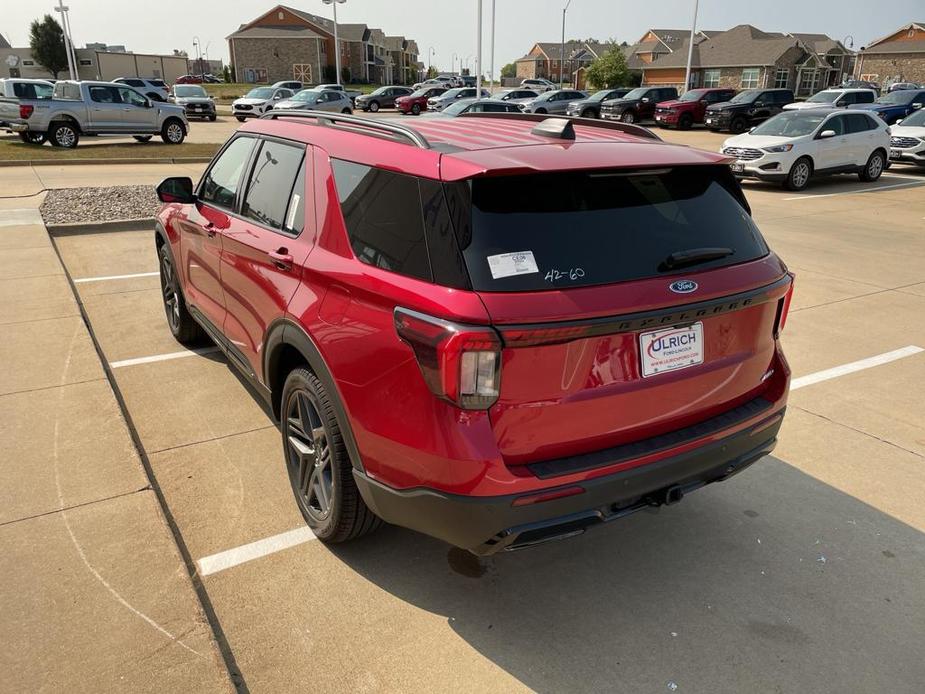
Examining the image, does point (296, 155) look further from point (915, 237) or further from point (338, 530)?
point (915, 237)

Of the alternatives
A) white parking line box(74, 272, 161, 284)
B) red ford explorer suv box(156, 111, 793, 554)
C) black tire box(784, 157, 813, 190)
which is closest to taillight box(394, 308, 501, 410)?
red ford explorer suv box(156, 111, 793, 554)

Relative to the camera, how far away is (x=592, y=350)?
7.72 feet

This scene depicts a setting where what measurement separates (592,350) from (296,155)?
182cm

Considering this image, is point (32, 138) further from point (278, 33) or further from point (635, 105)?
point (278, 33)

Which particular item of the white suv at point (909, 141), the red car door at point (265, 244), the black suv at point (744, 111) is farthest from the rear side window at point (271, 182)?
the black suv at point (744, 111)

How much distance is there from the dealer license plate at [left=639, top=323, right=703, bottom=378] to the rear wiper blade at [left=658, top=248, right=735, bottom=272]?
0.23 m

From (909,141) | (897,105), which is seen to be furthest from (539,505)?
(897,105)

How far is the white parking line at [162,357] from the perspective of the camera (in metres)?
5.32

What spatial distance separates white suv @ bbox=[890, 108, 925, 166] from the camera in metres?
18.6

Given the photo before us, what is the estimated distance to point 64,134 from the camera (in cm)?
1966

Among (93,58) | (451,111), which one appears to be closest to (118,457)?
(451,111)

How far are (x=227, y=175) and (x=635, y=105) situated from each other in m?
31.8

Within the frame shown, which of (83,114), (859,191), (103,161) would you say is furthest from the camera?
(83,114)

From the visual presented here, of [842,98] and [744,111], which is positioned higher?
[842,98]
